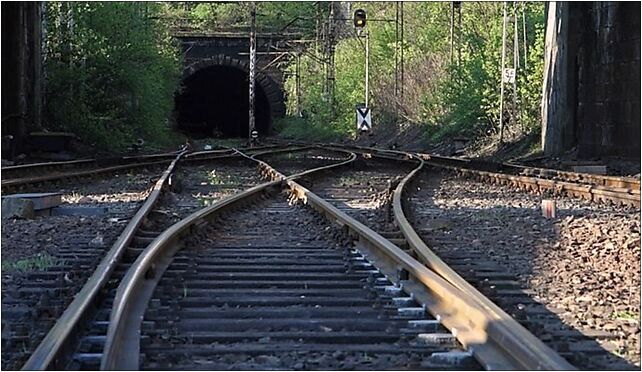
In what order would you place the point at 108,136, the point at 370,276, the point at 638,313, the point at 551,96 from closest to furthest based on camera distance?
the point at 638,313
the point at 370,276
the point at 551,96
the point at 108,136

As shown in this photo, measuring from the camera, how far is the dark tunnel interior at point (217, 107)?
225ft

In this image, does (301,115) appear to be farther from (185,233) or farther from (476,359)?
(476,359)

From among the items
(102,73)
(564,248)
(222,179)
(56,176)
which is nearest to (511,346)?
(564,248)

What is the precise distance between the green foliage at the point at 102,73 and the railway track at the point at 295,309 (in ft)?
63.1

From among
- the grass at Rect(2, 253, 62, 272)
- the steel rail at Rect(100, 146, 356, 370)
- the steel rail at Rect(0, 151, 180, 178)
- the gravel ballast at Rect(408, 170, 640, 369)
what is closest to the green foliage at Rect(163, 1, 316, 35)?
the steel rail at Rect(0, 151, 180, 178)

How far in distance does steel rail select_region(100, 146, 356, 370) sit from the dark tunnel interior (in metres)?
60.3

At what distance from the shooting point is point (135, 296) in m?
5.51

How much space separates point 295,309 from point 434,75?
38411 millimetres

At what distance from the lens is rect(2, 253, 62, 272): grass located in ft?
22.3

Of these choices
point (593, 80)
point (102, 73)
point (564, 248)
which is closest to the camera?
point (564, 248)

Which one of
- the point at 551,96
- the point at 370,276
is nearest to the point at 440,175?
the point at 551,96

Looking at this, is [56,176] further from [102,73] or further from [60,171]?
[102,73]

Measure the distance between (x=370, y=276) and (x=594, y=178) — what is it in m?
8.27

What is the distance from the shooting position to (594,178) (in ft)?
46.0
